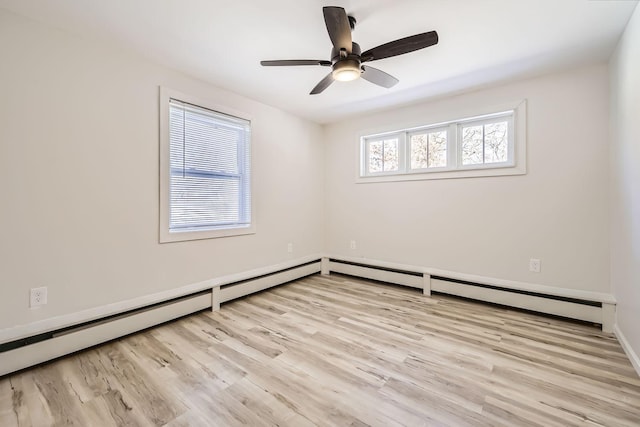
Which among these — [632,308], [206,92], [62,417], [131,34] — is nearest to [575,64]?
[632,308]

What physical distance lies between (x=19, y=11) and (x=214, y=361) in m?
2.69

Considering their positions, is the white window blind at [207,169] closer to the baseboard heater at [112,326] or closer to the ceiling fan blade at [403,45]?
the baseboard heater at [112,326]

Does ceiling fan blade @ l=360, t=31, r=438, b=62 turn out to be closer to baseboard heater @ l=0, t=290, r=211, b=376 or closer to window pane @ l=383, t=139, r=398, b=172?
window pane @ l=383, t=139, r=398, b=172

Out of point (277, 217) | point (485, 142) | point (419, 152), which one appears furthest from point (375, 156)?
point (277, 217)

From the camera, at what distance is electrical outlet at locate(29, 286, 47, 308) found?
6.29ft

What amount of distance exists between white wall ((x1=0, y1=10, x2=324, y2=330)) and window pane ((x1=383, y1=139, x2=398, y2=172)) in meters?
2.32

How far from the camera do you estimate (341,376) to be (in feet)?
5.91

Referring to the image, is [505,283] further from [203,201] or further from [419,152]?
[203,201]

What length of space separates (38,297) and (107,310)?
42 centimetres

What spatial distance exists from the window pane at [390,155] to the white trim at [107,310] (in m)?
2.32

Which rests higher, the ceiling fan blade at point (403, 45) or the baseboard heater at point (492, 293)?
the ceiling fan blade at point (403, 45)

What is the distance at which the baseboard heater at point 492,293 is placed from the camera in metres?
2.55

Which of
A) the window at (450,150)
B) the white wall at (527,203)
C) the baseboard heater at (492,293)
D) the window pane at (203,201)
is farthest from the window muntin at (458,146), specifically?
the window pane at (203,201)

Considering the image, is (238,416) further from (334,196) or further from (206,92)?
(334,196)
